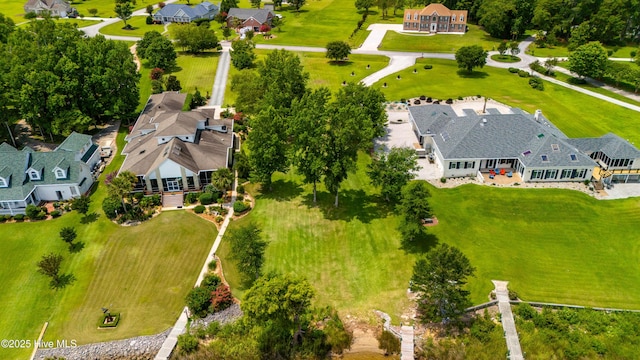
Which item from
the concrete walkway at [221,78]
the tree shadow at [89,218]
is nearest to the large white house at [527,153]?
the concrete walkway at [221,78]

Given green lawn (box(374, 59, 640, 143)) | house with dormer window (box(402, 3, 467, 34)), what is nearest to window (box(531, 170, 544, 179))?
green lawn (box(374, 59, 640, 143))

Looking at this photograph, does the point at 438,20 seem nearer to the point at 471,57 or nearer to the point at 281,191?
the point at 471,57

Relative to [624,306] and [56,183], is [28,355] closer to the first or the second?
[56,183]

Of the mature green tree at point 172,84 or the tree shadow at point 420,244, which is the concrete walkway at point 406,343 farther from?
the mature green tree at point 172,84

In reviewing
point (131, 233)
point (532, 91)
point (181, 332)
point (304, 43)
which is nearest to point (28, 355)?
point (181, 332)

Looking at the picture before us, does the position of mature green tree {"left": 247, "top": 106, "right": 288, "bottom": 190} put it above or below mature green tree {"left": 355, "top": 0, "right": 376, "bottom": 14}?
below

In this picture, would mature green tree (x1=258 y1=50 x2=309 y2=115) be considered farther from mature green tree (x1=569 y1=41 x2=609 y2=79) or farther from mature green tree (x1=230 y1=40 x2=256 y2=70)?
mature green tree (x1=569 y1=41 x2=609 y2=79)

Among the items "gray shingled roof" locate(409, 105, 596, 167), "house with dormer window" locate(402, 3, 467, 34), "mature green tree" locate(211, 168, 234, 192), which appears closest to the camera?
"mature green tree" locate(211, 168, 234, 192)
